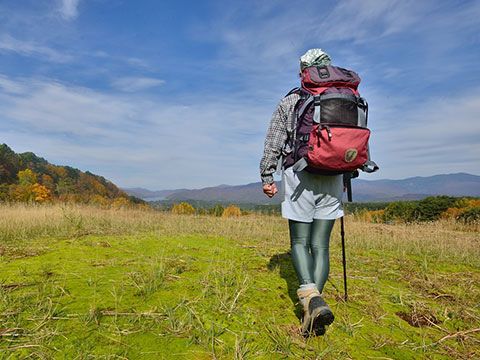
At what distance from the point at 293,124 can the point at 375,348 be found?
178cm

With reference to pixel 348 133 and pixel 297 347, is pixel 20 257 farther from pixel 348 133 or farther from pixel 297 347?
pixel 348 133

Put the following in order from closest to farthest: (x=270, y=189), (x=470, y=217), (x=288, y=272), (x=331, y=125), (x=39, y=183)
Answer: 1. (x=331, y=125)
2. (x=270, y=189)
3. (x=288, y=272)
4. (x=470, y=217)
5. (x=39, y=183)

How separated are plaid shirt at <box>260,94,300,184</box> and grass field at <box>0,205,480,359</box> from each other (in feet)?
3.82

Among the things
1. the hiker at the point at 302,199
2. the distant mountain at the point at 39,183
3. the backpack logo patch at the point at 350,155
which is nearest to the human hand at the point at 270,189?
the hiker at the point at 302,199

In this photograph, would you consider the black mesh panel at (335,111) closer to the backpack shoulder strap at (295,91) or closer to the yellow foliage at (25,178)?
the backpack shoulder strap at (295,91)

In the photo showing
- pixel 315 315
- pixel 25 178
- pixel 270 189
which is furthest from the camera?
pixel 25 178

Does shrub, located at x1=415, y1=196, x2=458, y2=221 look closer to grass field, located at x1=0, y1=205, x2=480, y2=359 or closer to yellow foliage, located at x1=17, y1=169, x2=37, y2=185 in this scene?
grass field, located at x1=0, y1=205, x2=480, y2=359

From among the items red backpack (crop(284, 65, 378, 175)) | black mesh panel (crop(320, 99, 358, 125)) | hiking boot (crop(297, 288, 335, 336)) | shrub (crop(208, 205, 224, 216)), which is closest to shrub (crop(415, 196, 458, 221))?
shrub (crop(208, 205, 224, 216))

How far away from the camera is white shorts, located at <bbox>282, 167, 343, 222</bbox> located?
104 inches

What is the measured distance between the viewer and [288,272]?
396 centimetres

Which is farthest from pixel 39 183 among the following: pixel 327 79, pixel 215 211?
pixel 327 79

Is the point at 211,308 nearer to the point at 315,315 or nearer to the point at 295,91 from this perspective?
the point at 315,315

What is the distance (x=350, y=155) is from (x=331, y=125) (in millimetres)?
277

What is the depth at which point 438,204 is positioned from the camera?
42188 mm
